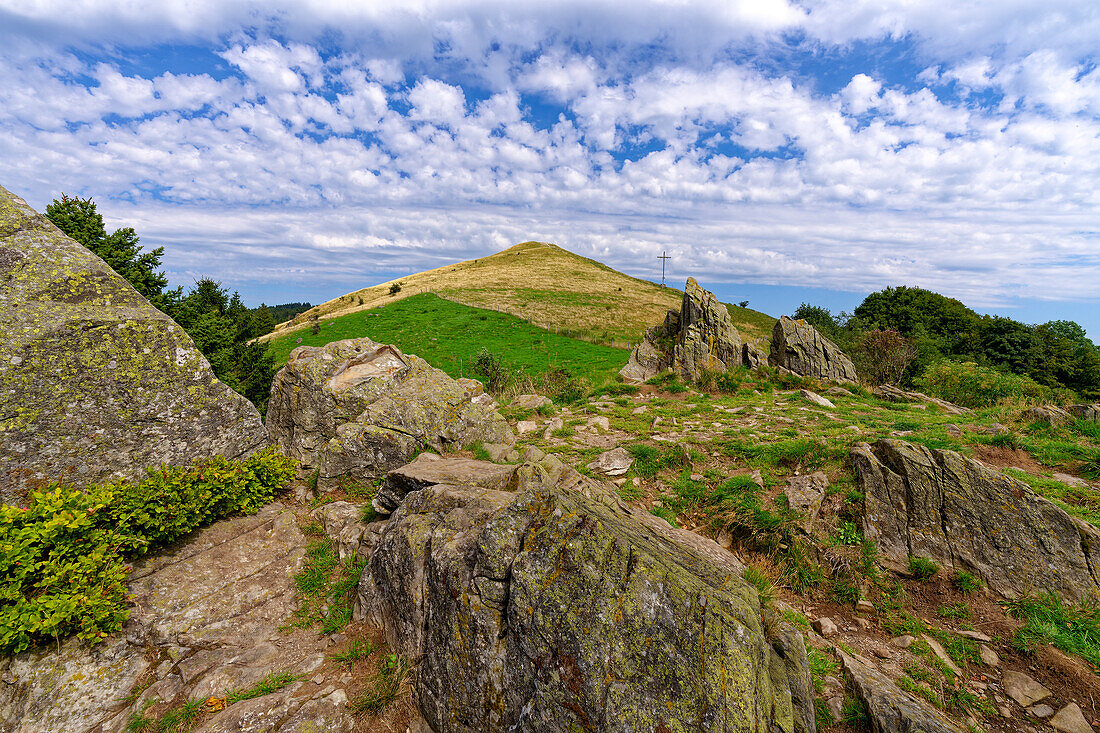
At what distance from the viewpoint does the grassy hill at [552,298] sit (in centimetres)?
5803

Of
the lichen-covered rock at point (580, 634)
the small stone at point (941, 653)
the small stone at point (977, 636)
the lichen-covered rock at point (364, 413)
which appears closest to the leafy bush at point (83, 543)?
the lichen-covered rock at point (364, 413)

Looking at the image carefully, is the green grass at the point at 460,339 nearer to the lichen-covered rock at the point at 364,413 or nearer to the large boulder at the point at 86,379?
the lichen-covered rock at the point at 364,413

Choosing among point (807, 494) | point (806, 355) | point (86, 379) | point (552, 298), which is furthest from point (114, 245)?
point (552, 298)

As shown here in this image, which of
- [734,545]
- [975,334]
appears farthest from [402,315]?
[975,334]

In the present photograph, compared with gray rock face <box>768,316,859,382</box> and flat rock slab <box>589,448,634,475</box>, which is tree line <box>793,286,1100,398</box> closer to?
gray rock face <box>768,316,859,382</box>

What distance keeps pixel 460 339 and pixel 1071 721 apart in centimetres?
4502

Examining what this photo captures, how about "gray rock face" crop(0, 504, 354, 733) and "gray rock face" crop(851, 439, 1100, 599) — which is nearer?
"gray rock face" crop(0, 504, 354, 733)

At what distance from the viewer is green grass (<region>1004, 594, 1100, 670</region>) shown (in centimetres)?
561

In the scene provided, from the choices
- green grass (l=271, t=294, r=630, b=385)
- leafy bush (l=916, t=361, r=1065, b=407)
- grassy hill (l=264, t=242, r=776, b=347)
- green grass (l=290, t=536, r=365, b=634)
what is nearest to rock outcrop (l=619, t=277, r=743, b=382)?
green grass (l=271, t=294, r=630, b=385)

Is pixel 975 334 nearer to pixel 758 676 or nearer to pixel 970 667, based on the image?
pixel 970 667

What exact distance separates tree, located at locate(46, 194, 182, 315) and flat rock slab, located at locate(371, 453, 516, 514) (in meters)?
15.7

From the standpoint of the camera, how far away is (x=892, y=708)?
4.68 m

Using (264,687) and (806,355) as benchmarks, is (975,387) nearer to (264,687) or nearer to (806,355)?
(806,355)

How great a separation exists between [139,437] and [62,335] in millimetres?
2281
